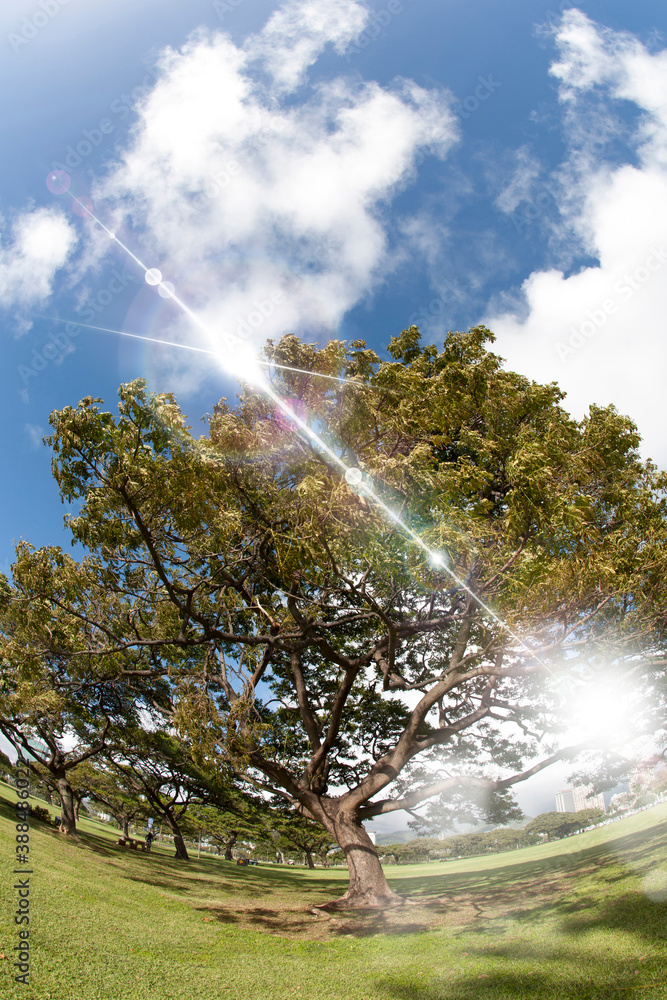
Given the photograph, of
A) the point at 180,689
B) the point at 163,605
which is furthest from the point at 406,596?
the point at 180,689

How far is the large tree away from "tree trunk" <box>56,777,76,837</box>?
9501 millimetres

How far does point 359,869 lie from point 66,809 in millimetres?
11679

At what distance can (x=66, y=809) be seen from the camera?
1558cm

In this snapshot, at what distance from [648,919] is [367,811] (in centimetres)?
552

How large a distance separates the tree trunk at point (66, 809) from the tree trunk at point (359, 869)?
11.0 meters

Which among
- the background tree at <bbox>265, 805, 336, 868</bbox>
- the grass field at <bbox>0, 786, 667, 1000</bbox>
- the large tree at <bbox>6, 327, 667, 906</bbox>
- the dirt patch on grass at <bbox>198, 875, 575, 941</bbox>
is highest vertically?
the large tree at <bbox>6, 327, 667, 906</bbox>

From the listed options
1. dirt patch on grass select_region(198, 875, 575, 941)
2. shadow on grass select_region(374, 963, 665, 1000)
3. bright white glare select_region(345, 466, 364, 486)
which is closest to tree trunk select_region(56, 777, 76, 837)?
dirt patch on grass select_region(198, 875, 575, 941)

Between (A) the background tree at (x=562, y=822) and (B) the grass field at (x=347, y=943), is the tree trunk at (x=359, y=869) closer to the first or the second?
(B) the grass field at (x=347, y=943)

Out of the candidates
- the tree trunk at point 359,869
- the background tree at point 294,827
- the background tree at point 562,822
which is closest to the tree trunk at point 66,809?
the background tree at point 294,827

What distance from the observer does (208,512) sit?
642cm

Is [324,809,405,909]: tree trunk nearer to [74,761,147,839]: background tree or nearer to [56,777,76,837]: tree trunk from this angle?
[56,777,76,837]: tree trunk

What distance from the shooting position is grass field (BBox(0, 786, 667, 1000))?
4.34 meters

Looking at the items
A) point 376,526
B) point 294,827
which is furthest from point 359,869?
point 294,827

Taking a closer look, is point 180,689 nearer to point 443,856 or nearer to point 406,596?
point 406,596
